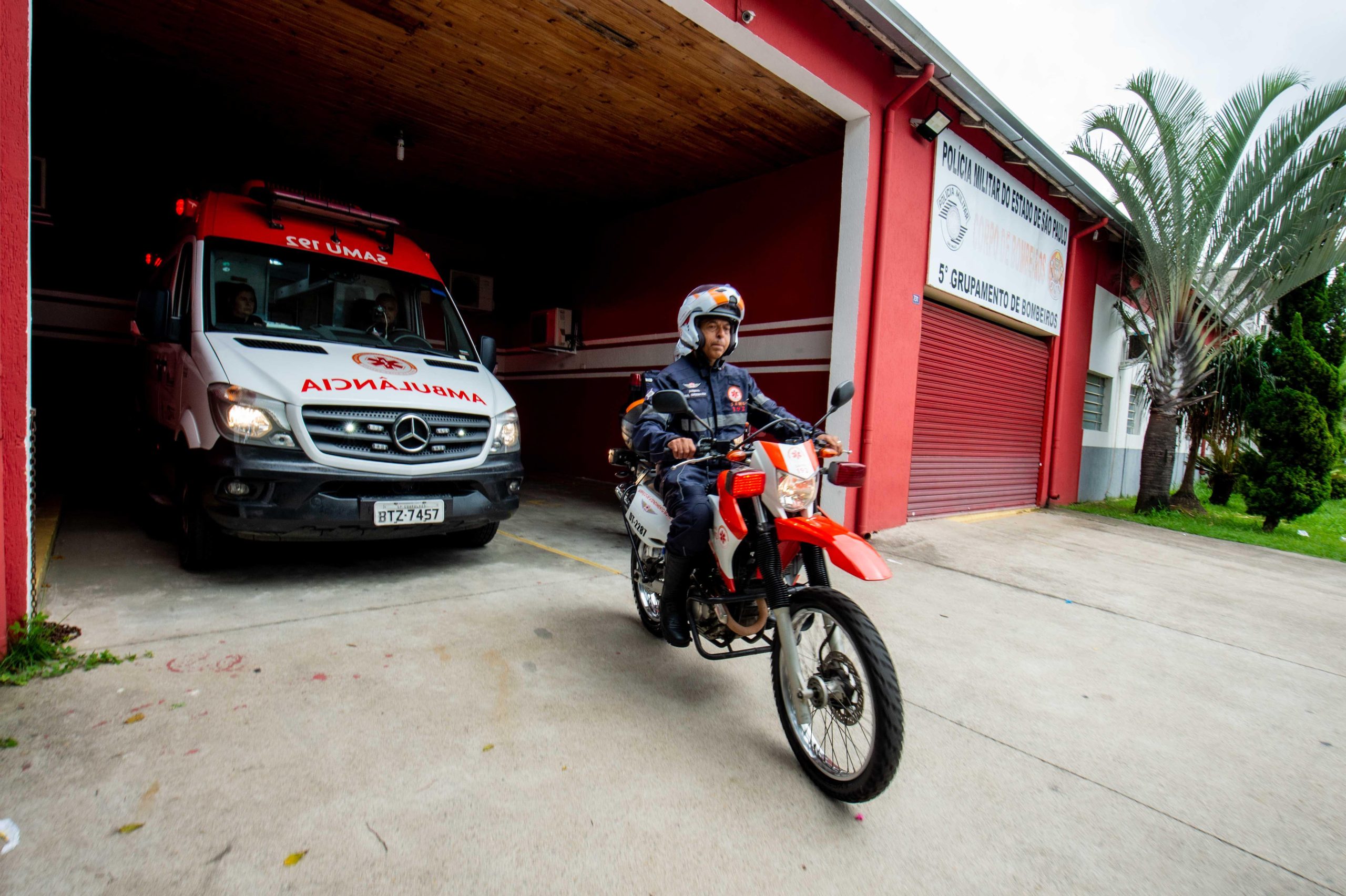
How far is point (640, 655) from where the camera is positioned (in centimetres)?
320

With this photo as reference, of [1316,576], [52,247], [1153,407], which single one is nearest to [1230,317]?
[1153,407]

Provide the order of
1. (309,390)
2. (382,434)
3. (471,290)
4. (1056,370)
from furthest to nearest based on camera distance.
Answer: (471,290)
(1056,370)
(382,434)
(309,390)

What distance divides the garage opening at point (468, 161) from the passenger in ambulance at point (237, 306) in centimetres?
248

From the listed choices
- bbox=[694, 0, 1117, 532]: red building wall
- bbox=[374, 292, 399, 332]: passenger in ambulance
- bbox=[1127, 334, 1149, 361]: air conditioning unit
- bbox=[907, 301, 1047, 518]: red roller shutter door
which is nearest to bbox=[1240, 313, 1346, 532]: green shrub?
bbox=[1127, 334, 1149, 361]: air conditioning unit

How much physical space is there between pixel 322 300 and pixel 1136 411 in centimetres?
1571

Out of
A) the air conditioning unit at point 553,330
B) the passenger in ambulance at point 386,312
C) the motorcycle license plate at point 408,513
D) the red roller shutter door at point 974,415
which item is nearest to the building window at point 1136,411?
the red roller shutter door at point 974,415

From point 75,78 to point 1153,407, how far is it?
14.5 metres

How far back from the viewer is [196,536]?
3.73m

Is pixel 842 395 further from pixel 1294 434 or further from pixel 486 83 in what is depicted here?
pixel 1294 434

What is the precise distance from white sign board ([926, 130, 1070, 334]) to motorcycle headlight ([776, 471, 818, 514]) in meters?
5.57

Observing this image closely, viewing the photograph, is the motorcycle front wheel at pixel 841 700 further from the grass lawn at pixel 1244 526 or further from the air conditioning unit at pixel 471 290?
the air conditioning unit at pixel 471 290

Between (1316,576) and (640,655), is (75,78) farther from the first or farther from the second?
(1316,576)

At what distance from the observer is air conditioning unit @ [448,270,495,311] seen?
35.5 ft

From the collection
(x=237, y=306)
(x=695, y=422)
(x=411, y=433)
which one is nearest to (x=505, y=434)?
(x=411, y=433)
